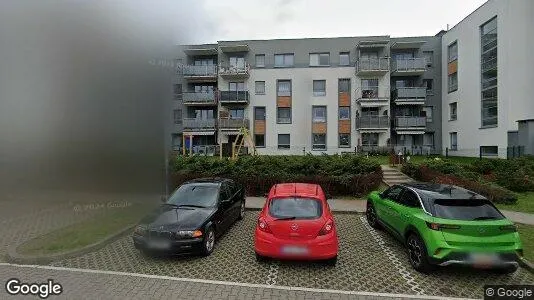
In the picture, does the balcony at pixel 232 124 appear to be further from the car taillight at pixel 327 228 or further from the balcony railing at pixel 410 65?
the car taillight at pixel 327 228

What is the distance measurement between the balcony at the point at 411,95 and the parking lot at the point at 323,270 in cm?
→ 2445

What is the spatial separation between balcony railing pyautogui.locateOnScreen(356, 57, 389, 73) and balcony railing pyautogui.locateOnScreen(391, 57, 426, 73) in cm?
145

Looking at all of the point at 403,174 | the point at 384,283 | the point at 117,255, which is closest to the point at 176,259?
the point at 117,255

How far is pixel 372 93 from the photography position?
27609 mm

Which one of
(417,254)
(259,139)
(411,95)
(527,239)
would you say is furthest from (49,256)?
(411,95)

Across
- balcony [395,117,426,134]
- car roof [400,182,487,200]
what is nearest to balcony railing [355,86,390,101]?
balcony [395,117,426,134]

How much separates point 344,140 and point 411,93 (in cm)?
762

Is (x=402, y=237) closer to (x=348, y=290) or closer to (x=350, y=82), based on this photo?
(x=348, y=290)

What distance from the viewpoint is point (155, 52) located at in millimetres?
4473

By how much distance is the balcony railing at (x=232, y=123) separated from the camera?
2783cm

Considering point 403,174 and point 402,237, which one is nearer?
point 402,237

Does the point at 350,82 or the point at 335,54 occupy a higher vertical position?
the point at 335,54

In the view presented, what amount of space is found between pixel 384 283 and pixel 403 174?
11.3 m

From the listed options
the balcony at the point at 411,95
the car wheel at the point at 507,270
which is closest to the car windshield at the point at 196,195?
the car wheel at the point at 507,270
